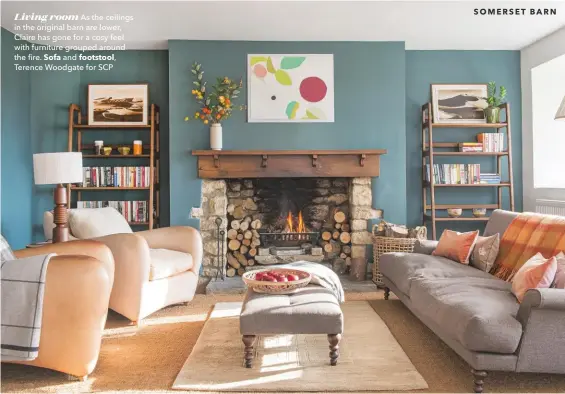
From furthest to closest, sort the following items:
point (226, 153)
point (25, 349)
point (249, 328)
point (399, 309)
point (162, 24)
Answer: point (226, 153), point (162, 24), point (399, 309), point (249, 328), point (25, 349)

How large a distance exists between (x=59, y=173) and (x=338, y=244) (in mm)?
3061

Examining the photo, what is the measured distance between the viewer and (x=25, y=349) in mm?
2357

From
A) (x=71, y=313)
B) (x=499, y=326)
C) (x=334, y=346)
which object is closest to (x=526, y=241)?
(x=499, y=326)

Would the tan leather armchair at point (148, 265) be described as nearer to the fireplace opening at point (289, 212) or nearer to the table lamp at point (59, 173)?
the table lamp at point (59, 173)

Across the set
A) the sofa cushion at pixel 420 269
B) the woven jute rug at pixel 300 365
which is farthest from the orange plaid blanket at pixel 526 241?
the woven jute rug at pixel 300 365

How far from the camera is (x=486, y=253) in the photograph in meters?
3.59

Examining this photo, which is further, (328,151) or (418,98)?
(418,98)

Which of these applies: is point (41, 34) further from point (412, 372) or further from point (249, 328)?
point (412, 372)

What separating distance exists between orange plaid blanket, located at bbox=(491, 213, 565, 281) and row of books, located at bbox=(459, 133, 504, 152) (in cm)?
196

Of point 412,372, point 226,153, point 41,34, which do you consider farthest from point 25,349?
point 41,34

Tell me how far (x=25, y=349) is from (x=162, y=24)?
130 inches

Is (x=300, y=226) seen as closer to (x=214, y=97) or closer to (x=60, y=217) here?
(x=214, y=97)

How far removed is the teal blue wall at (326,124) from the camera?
17.0 feet

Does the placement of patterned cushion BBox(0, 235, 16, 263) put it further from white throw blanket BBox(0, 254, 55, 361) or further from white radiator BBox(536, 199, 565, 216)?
white radiator BBox(536, 199, 565, 216)
